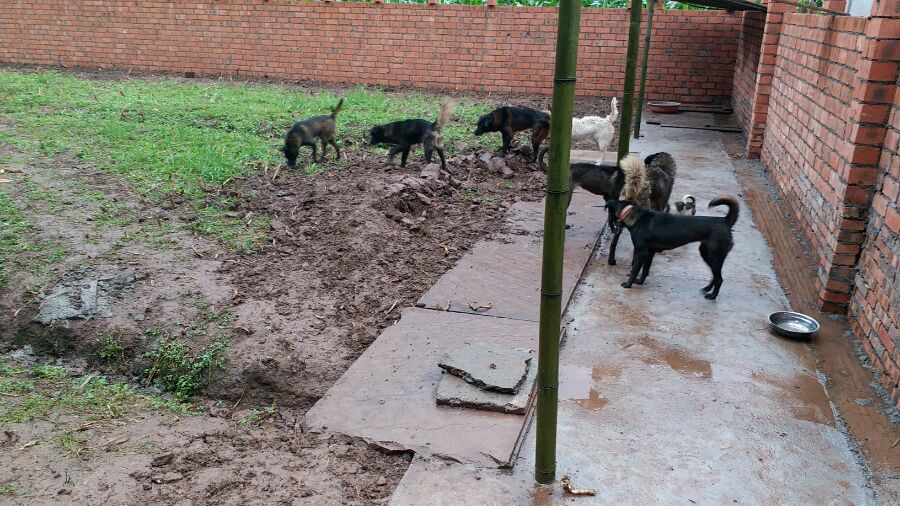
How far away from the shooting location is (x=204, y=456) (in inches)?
130

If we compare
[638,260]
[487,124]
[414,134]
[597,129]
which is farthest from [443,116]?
[638,260]

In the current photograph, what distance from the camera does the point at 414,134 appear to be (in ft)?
26.2

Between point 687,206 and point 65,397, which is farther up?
point 687,206

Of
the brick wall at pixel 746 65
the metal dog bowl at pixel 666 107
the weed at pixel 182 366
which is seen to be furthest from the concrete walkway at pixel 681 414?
the metal dog bowl at pixel 666 107

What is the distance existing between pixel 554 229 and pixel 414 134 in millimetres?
5673

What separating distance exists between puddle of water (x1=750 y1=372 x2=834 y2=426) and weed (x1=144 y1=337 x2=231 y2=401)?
347cm

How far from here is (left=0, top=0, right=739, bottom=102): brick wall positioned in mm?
13758

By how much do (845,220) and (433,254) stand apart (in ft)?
10.8

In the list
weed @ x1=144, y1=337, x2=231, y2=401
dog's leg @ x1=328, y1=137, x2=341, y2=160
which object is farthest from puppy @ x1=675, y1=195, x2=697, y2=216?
weed @ x1=144, y1=337, x2=231, y2=401

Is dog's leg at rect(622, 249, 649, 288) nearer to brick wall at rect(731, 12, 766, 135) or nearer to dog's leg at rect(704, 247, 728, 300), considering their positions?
dog's leg at rect(704, 247, 728, 300)

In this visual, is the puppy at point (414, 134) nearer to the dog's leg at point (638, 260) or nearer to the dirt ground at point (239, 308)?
the dirt ground at point (239, 308)

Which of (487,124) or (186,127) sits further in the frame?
(186,127)

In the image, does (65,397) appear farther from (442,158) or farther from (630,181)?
(442,158)

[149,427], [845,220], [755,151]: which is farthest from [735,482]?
[755,151]
